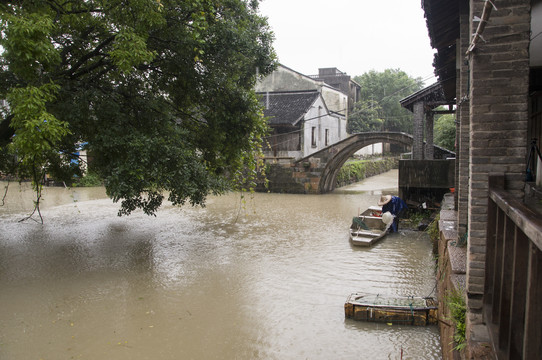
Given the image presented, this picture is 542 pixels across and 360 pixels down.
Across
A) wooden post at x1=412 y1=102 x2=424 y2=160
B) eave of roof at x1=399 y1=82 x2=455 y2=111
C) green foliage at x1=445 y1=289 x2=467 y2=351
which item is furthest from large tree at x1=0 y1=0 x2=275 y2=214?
wooden post at x1=412 y1=102 x2=424 y2=160

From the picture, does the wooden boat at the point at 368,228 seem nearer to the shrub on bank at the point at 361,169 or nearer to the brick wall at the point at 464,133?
the brick wall at the point at 464,133

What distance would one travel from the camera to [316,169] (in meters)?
22.0

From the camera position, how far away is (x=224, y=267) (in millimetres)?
9688

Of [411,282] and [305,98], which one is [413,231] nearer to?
[411,282]

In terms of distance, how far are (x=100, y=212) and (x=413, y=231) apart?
1101 cm

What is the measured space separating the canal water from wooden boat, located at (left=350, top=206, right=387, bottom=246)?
0.78ft

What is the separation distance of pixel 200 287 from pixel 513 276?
21.4ft

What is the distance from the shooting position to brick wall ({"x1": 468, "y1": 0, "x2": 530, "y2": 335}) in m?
3.45

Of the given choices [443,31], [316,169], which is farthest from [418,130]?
[443,31]

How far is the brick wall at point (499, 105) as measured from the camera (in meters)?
3.45

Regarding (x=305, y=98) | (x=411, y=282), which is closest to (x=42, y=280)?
(x=411, y=282)

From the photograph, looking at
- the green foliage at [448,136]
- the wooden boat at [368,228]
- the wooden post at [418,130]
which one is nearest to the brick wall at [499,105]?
the wooden boat at [368,228]

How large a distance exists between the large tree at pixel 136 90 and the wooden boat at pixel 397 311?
13.3 ft

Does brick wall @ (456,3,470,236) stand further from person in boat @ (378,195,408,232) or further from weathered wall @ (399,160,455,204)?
weathered wall @ (399,160,455,204)
